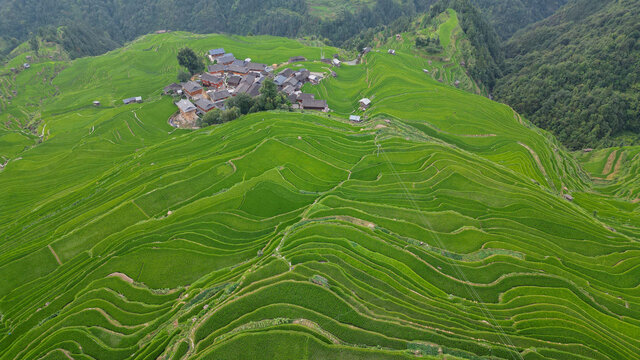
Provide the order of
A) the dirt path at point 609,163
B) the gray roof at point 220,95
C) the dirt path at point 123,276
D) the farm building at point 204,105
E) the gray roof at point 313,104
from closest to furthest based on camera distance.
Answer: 1. the dirt path at point 123,276
2. the dirt path at point 609,163
3. the gray roof at point 313,104
4. the farm building at point 204,105
5. the gray roof at point 220,95

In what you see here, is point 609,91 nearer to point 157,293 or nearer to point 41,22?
point 157,293

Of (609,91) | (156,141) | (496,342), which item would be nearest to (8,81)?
(156,141)

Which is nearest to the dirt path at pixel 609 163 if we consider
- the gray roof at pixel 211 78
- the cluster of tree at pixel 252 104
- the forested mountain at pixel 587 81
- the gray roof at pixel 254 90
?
the forested mountain at pixel 587 81

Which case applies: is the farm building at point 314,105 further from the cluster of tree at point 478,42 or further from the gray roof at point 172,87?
the cluster of tree at point 478,42

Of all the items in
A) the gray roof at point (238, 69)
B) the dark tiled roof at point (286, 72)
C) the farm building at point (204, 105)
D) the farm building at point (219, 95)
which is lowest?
the farm building at point (204, 105)

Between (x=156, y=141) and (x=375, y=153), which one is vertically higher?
(x=375, y=153)
